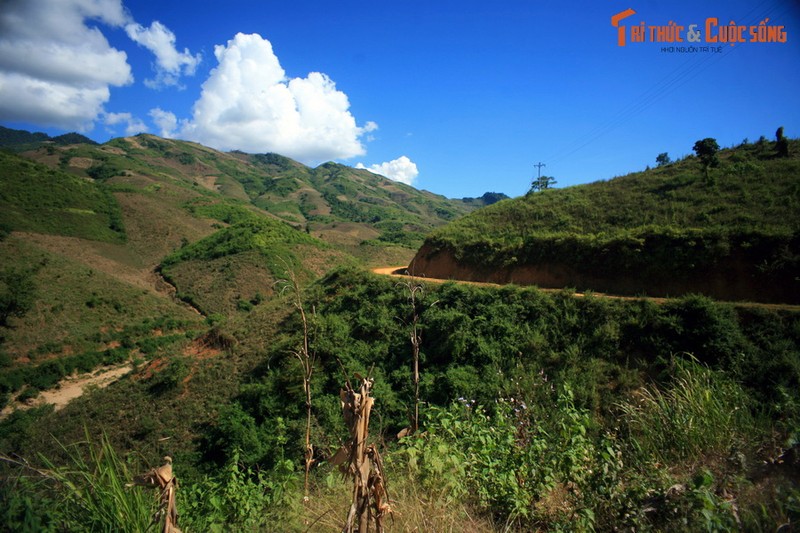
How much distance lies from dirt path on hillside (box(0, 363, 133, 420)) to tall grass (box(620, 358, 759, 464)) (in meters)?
28.9

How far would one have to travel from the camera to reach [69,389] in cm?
2492

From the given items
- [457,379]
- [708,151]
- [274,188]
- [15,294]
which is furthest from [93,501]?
[274,188]

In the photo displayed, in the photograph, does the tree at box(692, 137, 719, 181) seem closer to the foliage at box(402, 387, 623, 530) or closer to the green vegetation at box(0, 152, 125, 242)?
the foliage at box(402, 387, 623, 530)

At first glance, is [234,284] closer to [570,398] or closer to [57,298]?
[57,298]

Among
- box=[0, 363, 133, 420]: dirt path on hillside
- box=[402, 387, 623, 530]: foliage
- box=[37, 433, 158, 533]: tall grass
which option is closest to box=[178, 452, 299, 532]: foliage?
box=[37, 433, 158, 533]: tall grass

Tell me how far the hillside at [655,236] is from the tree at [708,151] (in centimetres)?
46

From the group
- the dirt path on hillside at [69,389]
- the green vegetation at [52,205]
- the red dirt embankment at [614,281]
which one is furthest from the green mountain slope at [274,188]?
the red dirt embankment at [614,281]

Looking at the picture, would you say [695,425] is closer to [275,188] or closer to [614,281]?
[614,281]

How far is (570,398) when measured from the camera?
3936 mm

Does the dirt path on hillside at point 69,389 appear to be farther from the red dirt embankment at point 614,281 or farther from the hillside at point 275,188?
the hillside at point 275,188

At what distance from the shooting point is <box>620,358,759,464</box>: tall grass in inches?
128

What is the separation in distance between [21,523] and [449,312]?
44.0 ft

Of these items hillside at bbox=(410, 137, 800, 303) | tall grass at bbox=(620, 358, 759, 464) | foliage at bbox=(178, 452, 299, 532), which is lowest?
foliage at bbox=(178, 452, 299, 532)

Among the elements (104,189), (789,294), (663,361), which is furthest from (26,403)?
(104,189)
